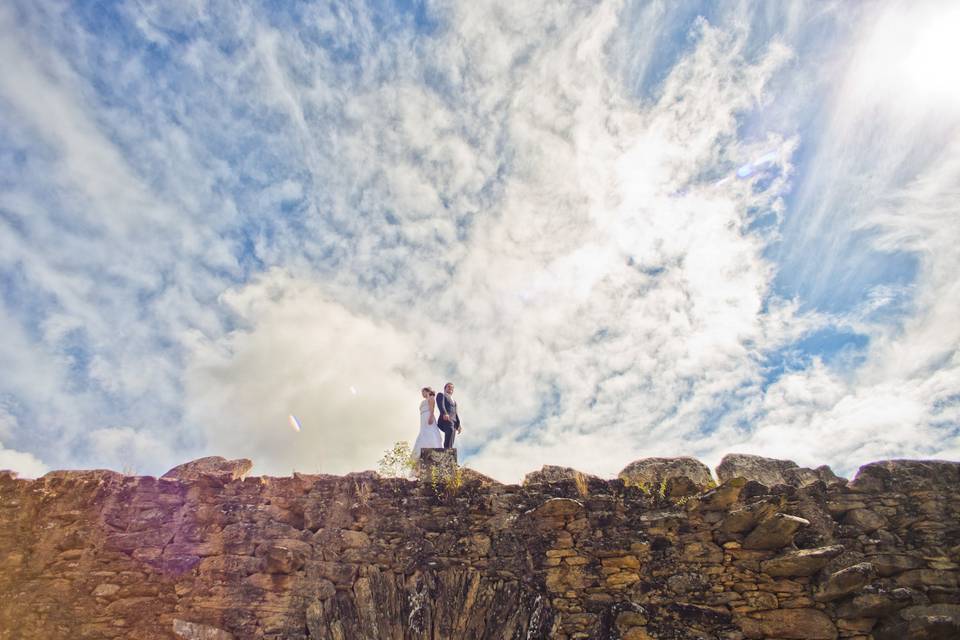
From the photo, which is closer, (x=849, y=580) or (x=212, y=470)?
(x=849, y=580)

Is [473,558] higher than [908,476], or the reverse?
[908,476]

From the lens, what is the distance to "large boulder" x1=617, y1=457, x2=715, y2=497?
543cm

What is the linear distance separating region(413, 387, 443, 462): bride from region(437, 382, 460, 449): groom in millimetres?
90

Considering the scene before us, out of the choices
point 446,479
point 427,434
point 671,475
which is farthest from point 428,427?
point 671,475

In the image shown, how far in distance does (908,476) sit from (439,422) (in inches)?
208

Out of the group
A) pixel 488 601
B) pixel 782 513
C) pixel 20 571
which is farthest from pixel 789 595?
pixel 20 571

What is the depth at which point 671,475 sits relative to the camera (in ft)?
18.4

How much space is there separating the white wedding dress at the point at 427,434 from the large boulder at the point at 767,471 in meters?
3.55

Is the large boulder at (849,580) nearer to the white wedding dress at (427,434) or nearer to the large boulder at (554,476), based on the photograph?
the large boulder at (554,476)

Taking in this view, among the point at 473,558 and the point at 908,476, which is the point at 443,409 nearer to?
the point at 473,558

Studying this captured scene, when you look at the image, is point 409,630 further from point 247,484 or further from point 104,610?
point 104,610

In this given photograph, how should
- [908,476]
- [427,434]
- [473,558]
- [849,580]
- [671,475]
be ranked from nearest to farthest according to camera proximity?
[849,580] → [908,476] → [473,558] → [671,475] → [427,434]

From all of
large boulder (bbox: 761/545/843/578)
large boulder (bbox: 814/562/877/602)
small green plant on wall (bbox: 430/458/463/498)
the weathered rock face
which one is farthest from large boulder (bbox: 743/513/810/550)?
small green plant on wall (bbox: 430/458/463/498)

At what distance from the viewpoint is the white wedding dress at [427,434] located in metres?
7.18
